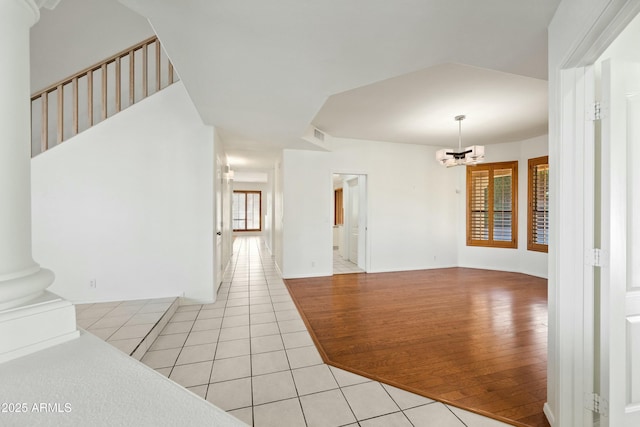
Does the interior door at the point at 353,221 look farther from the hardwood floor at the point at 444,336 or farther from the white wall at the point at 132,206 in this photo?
the white wall at the point at 132,206

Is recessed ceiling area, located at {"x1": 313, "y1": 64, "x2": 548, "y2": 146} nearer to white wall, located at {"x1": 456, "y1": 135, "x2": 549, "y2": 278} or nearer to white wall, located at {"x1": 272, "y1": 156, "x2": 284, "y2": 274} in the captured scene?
white wall, located at {"x1": 456, "y1": 135, "x2": 549, "y2": 278}

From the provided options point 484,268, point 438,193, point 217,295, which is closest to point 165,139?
point 217,295

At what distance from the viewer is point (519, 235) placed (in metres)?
5.54

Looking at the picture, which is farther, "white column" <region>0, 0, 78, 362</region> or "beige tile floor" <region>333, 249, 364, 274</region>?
"beige tile floor" <region>333, 249, 364, 274</region>

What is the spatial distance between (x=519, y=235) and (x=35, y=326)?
6970mm

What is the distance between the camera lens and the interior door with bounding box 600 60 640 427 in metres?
1.34

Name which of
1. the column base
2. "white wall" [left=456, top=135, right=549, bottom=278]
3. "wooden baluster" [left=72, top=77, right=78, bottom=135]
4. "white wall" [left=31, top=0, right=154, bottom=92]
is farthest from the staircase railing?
"white wall" [left=456, top=135, right=549, bottom=278]

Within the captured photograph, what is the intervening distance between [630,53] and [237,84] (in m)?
2.75

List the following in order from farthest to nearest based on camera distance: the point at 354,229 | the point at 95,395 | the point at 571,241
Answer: the point at 354,229
the point at 571,241
the point at 95,395

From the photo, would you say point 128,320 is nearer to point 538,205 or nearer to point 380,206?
point 380,206

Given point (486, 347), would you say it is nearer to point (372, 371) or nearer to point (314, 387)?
point (372, 371)

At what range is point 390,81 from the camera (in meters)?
3.02

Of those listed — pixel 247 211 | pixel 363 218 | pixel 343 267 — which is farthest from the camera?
pixel 247 211

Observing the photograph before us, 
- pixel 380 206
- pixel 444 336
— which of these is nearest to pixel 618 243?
pixel 444 336
